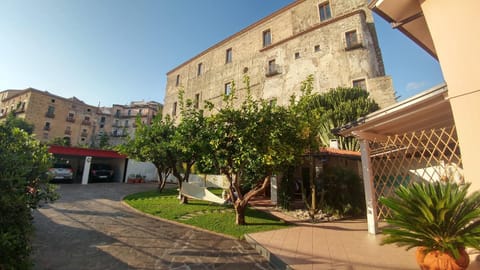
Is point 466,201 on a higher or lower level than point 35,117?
lower

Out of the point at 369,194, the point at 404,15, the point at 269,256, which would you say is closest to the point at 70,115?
the point at 269,256

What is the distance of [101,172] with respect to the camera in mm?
15797

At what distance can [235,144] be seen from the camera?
5.53 metres

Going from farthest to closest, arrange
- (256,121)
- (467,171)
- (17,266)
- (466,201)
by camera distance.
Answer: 1. (256,121)
2. (467,171)
3. (466,201)
4. (17,266)

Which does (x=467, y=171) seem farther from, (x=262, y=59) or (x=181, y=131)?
(x=262, y=59)

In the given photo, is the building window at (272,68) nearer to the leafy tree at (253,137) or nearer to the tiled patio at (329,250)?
the leafy tree at (253,137)

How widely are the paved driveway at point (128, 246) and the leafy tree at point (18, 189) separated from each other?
1.14 meters

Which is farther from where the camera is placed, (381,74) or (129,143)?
(381,74)

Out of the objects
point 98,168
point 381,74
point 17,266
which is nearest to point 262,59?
point 381,74

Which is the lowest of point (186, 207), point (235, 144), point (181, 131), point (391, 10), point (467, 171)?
point (186, 207)

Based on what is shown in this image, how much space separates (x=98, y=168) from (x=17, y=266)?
654 inches

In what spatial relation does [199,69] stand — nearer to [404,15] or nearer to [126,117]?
[126,117]

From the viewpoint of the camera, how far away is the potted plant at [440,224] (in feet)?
8.18

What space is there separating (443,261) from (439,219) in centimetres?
52
